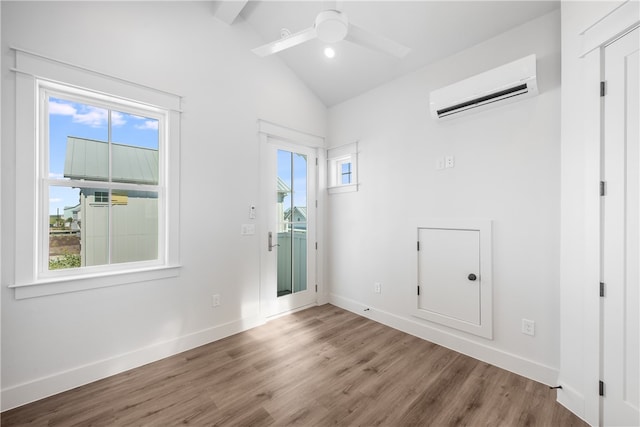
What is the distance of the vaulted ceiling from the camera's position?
2191mm

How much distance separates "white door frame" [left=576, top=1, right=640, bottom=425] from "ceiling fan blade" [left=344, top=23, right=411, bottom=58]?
3.61 feet

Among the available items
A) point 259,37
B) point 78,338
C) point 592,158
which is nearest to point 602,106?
point 592,158

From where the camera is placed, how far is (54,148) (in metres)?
2.02

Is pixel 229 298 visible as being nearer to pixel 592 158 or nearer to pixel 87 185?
pixel 87 185

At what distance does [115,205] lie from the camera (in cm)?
227

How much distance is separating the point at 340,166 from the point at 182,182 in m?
2.08

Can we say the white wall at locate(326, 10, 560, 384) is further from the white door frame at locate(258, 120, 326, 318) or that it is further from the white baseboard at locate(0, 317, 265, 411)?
the white baseboard at locate(0, 317, 265, 411)

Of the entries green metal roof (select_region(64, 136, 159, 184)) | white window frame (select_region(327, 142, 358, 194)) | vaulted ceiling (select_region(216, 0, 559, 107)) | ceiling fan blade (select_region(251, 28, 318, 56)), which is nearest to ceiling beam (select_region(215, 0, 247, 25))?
vaulted ceiling (select_region(216, 0, 559, 107))

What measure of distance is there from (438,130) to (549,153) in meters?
0.93

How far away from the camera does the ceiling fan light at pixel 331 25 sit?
1.52 m

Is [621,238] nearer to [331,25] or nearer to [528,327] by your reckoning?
[528,327]

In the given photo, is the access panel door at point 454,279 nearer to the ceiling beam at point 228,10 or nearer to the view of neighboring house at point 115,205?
the view of neighboring house at point 115,205

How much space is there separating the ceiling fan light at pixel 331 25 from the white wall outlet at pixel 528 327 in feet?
8.33

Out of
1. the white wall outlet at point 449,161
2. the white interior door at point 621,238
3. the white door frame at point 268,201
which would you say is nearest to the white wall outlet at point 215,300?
the white door frame at point 268,201
